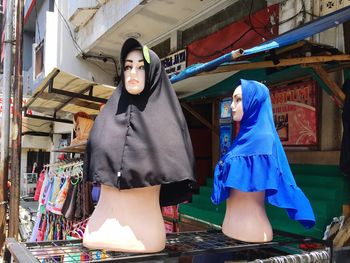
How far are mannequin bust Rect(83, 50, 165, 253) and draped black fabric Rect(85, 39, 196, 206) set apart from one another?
7 centimetres

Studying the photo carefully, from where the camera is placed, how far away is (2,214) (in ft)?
17.8

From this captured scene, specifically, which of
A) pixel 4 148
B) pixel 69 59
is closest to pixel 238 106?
pixel 4 148

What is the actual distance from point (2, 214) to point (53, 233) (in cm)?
83

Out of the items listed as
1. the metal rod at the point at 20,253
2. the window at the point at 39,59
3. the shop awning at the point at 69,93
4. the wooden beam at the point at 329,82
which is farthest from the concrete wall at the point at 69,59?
the metal rod at the point at 20,253

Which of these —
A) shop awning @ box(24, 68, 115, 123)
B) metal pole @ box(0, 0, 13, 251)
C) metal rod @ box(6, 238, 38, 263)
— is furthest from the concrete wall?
metal rod @ box(6, 238, 38, 263)

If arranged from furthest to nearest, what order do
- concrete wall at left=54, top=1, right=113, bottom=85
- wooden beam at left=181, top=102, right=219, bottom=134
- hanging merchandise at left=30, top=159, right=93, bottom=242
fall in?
concrete wall at left=54, top=1, right=113, bottom=85 < wooden beam at left=181, top=102, right=219, bottom=134 < hanging merchandise at left=30, top=159, right=93, bottom=242

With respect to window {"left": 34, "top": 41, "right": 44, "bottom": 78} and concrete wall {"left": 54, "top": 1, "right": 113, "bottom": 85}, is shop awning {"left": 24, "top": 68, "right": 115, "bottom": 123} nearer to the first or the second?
concrete wall {"left": 54, "top": 1, "right": 113, "bottom": 85}

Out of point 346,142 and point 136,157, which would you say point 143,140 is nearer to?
point 136,157

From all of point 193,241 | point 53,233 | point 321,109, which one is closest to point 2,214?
point 53,233

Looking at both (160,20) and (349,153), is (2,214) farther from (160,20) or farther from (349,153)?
(349,153)

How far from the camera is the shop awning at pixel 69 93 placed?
16.5 ft

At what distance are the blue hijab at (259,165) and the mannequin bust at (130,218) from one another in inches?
16.9

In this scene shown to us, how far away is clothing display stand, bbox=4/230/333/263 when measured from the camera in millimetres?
1753

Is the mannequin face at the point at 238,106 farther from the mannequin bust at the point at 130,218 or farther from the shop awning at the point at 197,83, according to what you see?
the shop awning at the point at 197,83
